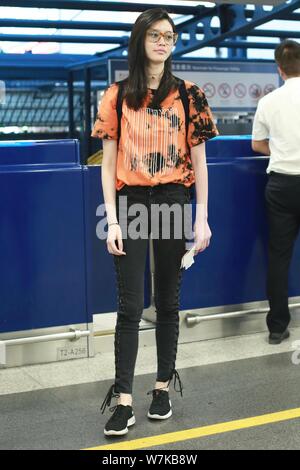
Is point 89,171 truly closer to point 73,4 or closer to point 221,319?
point 221,319

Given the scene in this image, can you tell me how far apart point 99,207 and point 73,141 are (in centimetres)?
42

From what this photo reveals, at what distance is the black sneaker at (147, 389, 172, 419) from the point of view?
10.3ft

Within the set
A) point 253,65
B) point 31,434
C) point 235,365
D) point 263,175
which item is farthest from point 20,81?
point 31,434

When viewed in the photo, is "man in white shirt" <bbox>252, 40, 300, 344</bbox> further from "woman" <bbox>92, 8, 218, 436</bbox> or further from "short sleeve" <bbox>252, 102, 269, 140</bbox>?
"woman" <bbox>92, 8, 218, 436</bbox>

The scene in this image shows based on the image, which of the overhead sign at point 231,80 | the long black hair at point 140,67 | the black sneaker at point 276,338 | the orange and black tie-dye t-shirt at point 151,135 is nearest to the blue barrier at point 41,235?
the orange and black tie-dye t-shirt at point 151,135

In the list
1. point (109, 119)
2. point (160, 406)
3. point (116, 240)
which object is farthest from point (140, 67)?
point (160, 406)

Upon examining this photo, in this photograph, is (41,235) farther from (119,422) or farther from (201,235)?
(119,422)

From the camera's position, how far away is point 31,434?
9.86 feet

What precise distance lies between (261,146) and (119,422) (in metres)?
1.94

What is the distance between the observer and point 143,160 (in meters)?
2.98

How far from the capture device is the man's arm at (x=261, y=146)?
4.27 metres

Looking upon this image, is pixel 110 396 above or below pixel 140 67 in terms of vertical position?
below

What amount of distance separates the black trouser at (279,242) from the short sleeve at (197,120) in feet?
3.92

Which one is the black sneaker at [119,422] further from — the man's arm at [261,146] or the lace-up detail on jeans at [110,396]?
the man's arm at [261,146]
